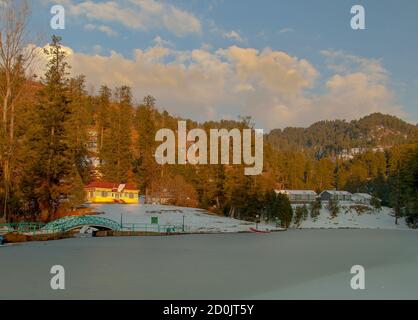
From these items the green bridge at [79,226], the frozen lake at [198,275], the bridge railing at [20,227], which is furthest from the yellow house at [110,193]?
the frozen lake at [198,275]

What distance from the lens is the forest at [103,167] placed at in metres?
34.9

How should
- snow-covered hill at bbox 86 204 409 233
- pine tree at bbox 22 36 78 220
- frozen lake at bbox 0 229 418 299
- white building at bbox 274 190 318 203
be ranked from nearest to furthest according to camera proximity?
frozen lake at bbox 0 229 418 299 → pine tree at bbox 22 36 78 220 → snow-covered hill at bbox 86 204 409 233 → white building at bbox 274 190 318 203

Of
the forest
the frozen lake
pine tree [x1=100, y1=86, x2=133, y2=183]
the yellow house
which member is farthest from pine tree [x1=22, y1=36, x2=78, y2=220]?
pine tree [x1=100, y1=86, x2=133, y2=183]

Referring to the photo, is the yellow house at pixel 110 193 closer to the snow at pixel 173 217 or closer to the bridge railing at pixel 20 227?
the snow at pixel 173 217

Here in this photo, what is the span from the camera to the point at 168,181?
208 feet

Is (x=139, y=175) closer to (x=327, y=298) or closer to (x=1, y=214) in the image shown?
(x=1, y=214)

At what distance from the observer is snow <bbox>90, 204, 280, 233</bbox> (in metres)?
45.6

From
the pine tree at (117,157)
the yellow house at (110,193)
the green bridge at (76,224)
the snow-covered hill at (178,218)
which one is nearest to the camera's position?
the green bridge at (76,224)

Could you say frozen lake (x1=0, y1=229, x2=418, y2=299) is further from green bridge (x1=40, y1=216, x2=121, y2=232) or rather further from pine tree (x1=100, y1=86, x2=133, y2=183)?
pine tree (x1=100, y1=86, x2=133, y2=183)

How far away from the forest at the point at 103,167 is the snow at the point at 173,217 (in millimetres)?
4858

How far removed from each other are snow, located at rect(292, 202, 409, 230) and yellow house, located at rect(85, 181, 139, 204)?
2886 cm

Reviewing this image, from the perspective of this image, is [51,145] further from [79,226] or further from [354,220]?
[354,220]
